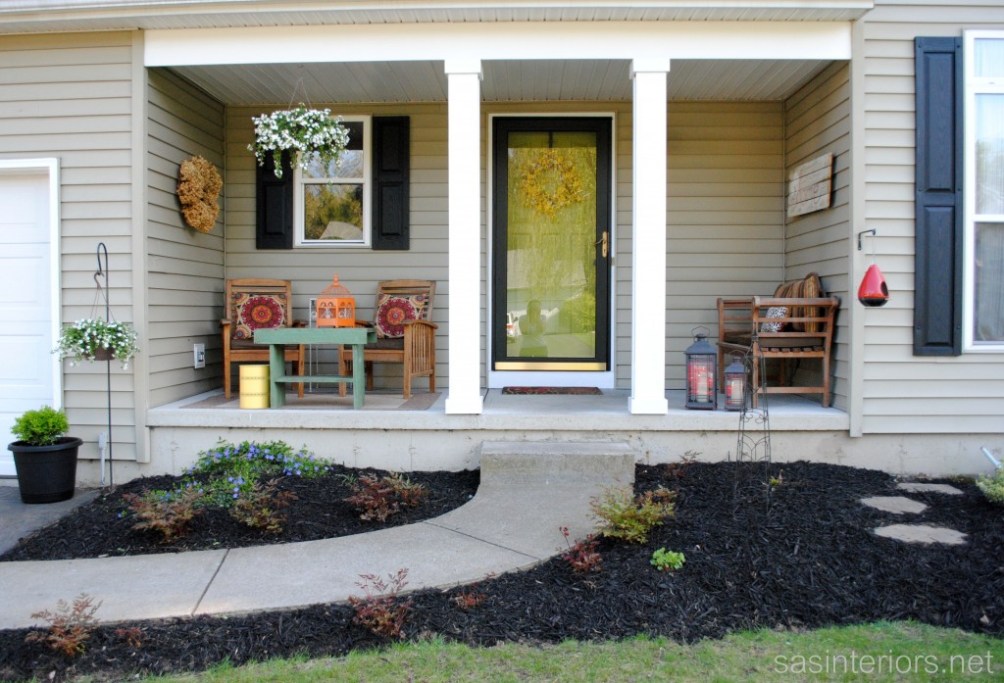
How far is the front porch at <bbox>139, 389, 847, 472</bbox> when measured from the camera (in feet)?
14.9

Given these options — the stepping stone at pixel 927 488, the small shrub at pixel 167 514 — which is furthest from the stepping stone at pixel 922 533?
the small shrub at pixel 167 514

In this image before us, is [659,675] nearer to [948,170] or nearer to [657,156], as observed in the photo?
[657,156]

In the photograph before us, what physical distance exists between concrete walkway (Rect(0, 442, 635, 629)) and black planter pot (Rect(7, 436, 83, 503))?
3.31 feet

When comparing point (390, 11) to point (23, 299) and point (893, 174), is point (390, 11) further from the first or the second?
point (893, 174)

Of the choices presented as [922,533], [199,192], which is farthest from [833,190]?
[199,192]

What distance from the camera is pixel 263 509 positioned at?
3.57 metres

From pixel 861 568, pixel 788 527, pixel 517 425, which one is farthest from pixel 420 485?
pixel 861 568

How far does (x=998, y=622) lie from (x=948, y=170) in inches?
112

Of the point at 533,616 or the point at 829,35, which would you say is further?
the point at 829,35

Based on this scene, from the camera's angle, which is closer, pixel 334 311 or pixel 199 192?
pixel 334 311

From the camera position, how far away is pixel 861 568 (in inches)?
120

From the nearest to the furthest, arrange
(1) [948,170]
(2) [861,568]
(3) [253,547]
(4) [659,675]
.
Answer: (4) [659,675] < (2) [861,568] < (3) [253,547] < (1) [948,170]

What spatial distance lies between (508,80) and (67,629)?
169 inches

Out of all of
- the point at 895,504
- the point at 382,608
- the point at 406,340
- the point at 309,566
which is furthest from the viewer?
the point at 406,340
